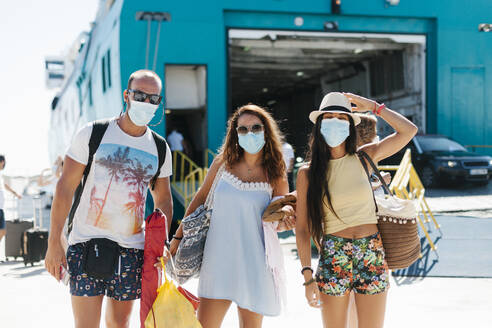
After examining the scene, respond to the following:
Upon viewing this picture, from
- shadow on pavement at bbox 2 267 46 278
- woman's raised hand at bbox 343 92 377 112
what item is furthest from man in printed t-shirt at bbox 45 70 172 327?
shadow on pavement at bbox 2 267 46 278

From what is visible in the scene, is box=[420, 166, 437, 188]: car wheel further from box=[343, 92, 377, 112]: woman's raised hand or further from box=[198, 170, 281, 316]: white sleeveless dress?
box=[198, 170, 281, 316]: white sleeveless dress

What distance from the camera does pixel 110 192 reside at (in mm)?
3260

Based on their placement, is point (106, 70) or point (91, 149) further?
point (106, 70)

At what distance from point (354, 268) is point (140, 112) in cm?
163

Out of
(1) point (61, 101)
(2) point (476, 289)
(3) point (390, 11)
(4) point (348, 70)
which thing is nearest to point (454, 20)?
(3) point (390, 11)

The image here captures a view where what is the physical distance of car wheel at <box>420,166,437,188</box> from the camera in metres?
14.5

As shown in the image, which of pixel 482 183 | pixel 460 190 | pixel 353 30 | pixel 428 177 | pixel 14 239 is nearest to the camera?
pixel 14 239

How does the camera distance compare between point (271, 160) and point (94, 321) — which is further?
point (271, 160)

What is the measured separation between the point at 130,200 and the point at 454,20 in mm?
17883

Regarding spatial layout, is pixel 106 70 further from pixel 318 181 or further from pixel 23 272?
pixel 318 181

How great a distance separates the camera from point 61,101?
3553cm

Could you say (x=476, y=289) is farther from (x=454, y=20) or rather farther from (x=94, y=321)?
(x=454, y=20)

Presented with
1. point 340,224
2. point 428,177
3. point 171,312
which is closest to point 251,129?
point 340,224

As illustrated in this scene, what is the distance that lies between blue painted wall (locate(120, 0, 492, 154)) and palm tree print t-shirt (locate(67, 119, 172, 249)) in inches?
541
